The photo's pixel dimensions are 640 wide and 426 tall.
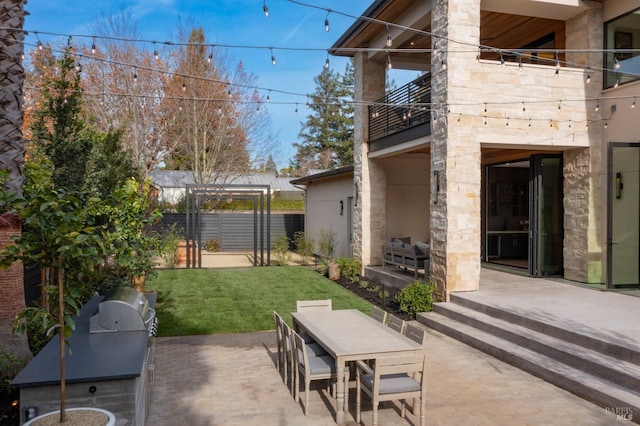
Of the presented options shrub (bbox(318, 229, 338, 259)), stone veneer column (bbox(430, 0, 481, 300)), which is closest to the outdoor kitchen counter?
stone veneer column (bbox(430, 0, 481, 300))

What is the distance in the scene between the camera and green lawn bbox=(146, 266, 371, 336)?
8367mm

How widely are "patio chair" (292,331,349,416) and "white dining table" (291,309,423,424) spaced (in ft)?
0.59

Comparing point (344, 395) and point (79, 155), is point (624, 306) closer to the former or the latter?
point (344, 395)

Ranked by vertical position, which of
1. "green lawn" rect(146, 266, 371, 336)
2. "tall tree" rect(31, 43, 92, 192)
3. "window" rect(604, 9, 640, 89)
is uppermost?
"window" rect(604, 9, 640, 89)

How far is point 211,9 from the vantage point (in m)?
13.3

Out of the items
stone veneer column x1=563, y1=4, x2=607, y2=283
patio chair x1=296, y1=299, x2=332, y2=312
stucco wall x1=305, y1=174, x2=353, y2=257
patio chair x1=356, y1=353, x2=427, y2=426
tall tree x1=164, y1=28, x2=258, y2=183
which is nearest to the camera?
patio chair x1=356, y1=353, x2=427, y2=426

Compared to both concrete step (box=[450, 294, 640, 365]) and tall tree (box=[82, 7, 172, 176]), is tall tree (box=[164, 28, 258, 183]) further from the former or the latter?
concrete step (box=[450, 294, 640, 365])

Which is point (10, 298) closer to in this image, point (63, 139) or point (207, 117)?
point (63, 139)

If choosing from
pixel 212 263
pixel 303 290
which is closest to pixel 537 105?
pixel 303 290

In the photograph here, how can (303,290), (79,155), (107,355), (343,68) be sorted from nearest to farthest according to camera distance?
(107,355) < (79,155) < (303,290) < (343,68)

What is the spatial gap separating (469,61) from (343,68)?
36.6 m

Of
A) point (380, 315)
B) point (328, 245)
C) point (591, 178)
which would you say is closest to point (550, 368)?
point (380, 315)

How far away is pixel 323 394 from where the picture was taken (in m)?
5.26

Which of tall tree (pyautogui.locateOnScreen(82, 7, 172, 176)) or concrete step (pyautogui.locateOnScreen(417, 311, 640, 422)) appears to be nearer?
concrete step (pyautogui.locateOnScreen(417, 311, 640, 422))
